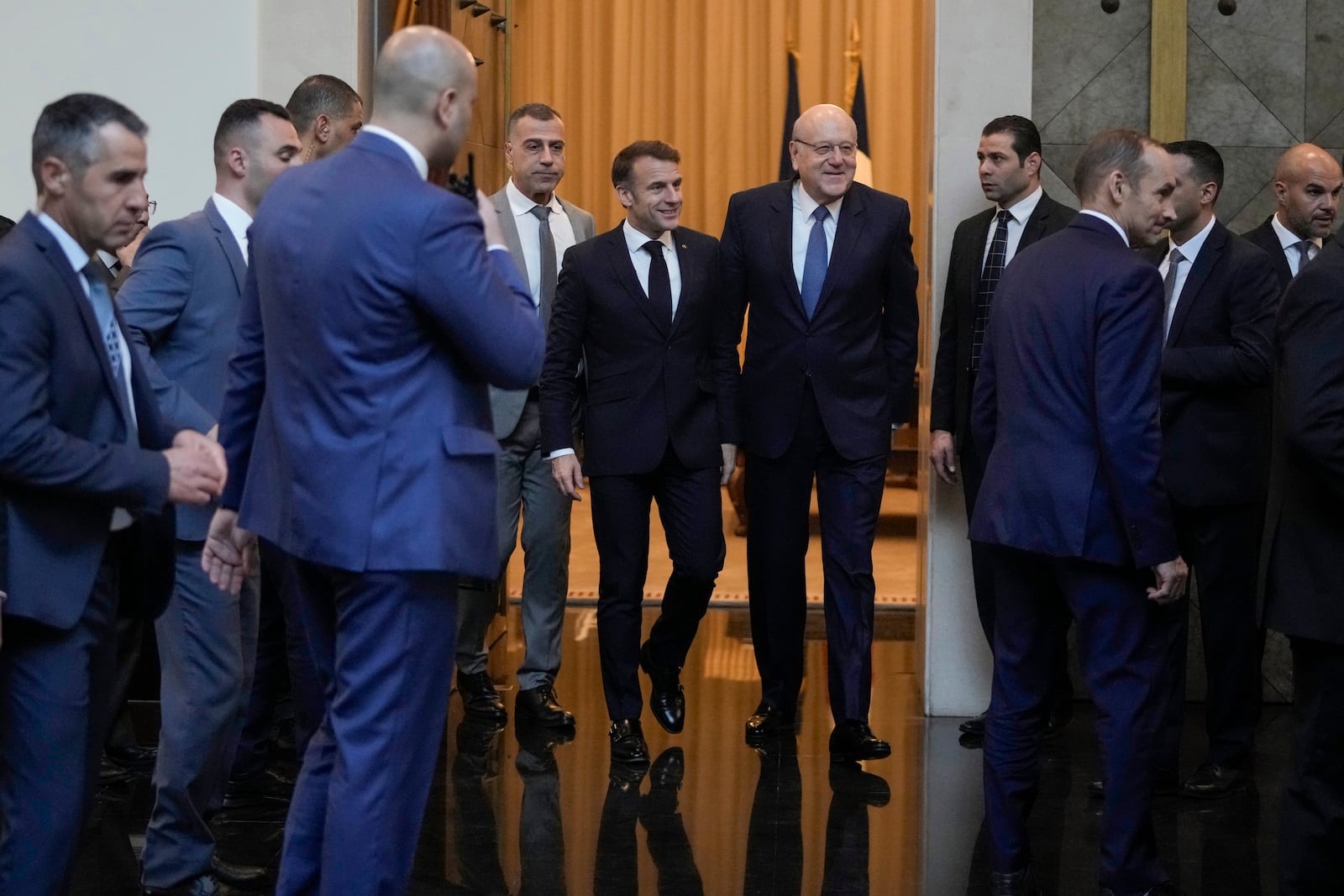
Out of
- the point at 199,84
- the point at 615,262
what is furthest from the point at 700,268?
the point at 199,84

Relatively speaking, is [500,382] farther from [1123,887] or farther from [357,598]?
[1123,887]

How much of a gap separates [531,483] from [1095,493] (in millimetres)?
2224

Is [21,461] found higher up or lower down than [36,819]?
higher up

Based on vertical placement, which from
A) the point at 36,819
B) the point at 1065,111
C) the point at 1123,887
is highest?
the point at 1065,111

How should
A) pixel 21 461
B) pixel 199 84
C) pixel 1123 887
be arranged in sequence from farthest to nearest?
pixel 199 84, pixel 1123 887, pixel 21 461

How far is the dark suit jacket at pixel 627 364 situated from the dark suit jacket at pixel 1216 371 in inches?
49.8

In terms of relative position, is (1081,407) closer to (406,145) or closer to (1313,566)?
(1313,566)

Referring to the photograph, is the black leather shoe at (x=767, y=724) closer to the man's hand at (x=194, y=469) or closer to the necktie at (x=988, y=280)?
the necktie at (x=988, y=280)

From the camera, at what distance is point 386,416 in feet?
7.93

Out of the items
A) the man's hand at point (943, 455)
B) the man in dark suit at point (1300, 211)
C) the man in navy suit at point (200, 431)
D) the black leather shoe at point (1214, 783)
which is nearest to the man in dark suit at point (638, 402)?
the man's hand at point (943, 455)

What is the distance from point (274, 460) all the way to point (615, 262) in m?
1.99

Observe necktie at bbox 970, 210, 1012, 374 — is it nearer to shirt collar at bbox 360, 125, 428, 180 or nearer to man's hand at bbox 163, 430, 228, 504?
shirt collar at bbox 360, 125, 428, 180

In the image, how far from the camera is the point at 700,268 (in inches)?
177

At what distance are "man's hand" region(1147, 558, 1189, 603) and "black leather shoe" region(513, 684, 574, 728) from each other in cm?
212
